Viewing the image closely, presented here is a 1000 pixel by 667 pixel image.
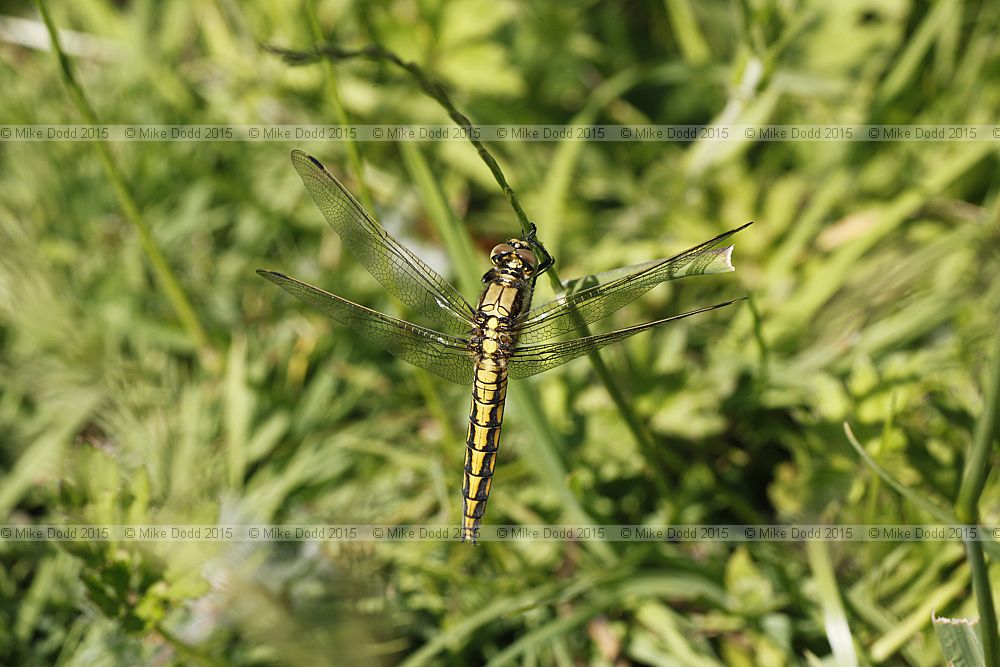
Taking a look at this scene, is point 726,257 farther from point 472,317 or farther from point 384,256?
point 384,256

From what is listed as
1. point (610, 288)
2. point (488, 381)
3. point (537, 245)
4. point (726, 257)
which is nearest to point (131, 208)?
point (488, 381)

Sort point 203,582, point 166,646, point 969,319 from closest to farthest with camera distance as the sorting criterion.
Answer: point 203,582 < point 166,646 < point 969,319

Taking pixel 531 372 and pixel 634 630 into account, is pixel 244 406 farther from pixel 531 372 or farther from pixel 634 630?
pixel 634 630

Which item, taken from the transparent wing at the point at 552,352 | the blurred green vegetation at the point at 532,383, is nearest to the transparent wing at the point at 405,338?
the transparent wing at the point at 552,352

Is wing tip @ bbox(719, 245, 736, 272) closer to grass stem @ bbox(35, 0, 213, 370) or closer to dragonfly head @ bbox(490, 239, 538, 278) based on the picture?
dragonfly head @ bbox(490, 239, 538, 278)

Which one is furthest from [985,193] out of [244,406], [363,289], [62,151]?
[62,151]

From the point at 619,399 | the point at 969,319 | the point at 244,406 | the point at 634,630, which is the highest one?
the point at 244,406
